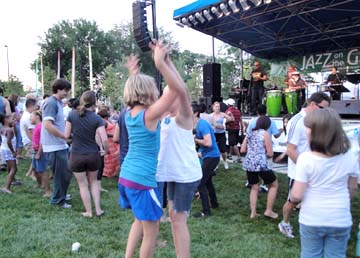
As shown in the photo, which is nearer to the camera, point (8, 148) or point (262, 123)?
point (262, 123)

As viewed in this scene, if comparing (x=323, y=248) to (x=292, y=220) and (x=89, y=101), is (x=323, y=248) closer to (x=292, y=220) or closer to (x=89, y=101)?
(x=292, y=220)

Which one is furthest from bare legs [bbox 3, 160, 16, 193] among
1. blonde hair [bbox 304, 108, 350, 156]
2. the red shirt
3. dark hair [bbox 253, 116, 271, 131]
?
the red shirt

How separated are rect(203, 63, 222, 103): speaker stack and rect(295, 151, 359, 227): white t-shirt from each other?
1104 centimetres

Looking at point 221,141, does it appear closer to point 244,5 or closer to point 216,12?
point 244,5

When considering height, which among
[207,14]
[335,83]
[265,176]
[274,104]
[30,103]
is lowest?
[265,176]

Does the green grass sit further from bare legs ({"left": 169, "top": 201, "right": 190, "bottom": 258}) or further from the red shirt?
the red shirt

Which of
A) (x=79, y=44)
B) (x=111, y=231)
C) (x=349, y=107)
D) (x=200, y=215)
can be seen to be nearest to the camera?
(x=111, y=231)

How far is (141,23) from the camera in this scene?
34.4 ft

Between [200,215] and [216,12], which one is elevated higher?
[216,12]

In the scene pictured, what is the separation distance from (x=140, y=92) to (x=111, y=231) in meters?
2.41

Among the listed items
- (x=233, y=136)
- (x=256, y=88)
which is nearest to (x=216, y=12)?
(x=256, y=88)

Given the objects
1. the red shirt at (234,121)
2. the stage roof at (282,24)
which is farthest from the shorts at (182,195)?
the stage roof at (282,24)

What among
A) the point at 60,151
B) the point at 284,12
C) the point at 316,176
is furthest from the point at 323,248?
the point at 284,12

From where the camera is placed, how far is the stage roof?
1181 cm
